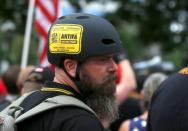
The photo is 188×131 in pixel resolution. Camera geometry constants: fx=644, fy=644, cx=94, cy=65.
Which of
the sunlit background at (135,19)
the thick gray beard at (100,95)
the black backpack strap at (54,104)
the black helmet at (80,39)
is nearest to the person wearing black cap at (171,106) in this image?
the thick gray beard at (100,95)

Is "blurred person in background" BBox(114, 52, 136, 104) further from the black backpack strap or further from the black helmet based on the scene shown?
the black backpack strap

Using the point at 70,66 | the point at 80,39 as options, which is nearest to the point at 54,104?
the point at 70,66

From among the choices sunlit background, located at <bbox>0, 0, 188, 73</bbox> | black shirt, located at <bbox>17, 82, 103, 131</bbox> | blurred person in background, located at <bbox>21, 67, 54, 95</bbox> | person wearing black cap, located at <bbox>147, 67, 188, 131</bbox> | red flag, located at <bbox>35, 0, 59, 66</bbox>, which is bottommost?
sunlit background, located at <bbox>0, 0, 188, 73</bbox>

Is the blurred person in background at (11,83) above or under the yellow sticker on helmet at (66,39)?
under

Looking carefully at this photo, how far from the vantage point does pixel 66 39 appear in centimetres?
344

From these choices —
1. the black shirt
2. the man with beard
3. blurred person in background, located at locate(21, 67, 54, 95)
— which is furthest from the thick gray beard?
blurred person in background, located at locate(21, 67, 54, 95)

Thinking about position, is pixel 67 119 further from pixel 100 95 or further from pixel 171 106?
pixel 171 106

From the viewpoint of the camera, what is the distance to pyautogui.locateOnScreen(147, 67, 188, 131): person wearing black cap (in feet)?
11.5

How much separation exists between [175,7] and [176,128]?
11.6 meters

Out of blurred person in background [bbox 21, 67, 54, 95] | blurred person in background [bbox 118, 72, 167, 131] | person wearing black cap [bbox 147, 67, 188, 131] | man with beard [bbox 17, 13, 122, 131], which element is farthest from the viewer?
blurred person in background [bbox 118, 72, 167, 131]

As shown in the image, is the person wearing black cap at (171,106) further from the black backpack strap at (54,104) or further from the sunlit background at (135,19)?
the sunlit background at (135,19)

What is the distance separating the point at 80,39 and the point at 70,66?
15 centimetres

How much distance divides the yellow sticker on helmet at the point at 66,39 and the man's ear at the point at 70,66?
0.16 ft

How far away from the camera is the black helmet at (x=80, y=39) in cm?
339
